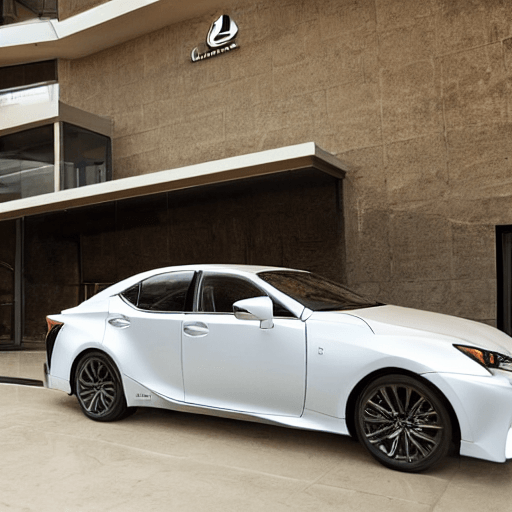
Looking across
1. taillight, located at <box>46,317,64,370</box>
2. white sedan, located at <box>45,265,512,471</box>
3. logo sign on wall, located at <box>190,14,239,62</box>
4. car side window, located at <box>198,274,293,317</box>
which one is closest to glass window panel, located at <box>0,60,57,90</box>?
logo sign on wall, located at <box>190,14,239,62</box>

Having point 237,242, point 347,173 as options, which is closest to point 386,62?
point 347,173

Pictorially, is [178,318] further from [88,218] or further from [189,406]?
[88,218]

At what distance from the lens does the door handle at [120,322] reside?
17.9 feet

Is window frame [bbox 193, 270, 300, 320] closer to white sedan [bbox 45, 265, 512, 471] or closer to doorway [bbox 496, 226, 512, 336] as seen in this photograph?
white sedan [bbox 45, 265, 512, 471]

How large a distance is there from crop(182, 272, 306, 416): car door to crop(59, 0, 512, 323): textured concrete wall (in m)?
5.28

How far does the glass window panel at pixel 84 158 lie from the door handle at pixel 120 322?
801cm

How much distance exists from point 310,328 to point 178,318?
1.35 meters

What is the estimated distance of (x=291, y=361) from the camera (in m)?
4.41

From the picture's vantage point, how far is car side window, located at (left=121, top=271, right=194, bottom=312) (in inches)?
208

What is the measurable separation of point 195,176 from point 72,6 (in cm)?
866

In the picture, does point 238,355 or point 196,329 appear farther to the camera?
point 196,329

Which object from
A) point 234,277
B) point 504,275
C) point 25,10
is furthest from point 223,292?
point 25,10

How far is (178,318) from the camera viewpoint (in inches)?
202

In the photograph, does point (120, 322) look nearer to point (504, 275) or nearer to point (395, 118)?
point (504, 275)
